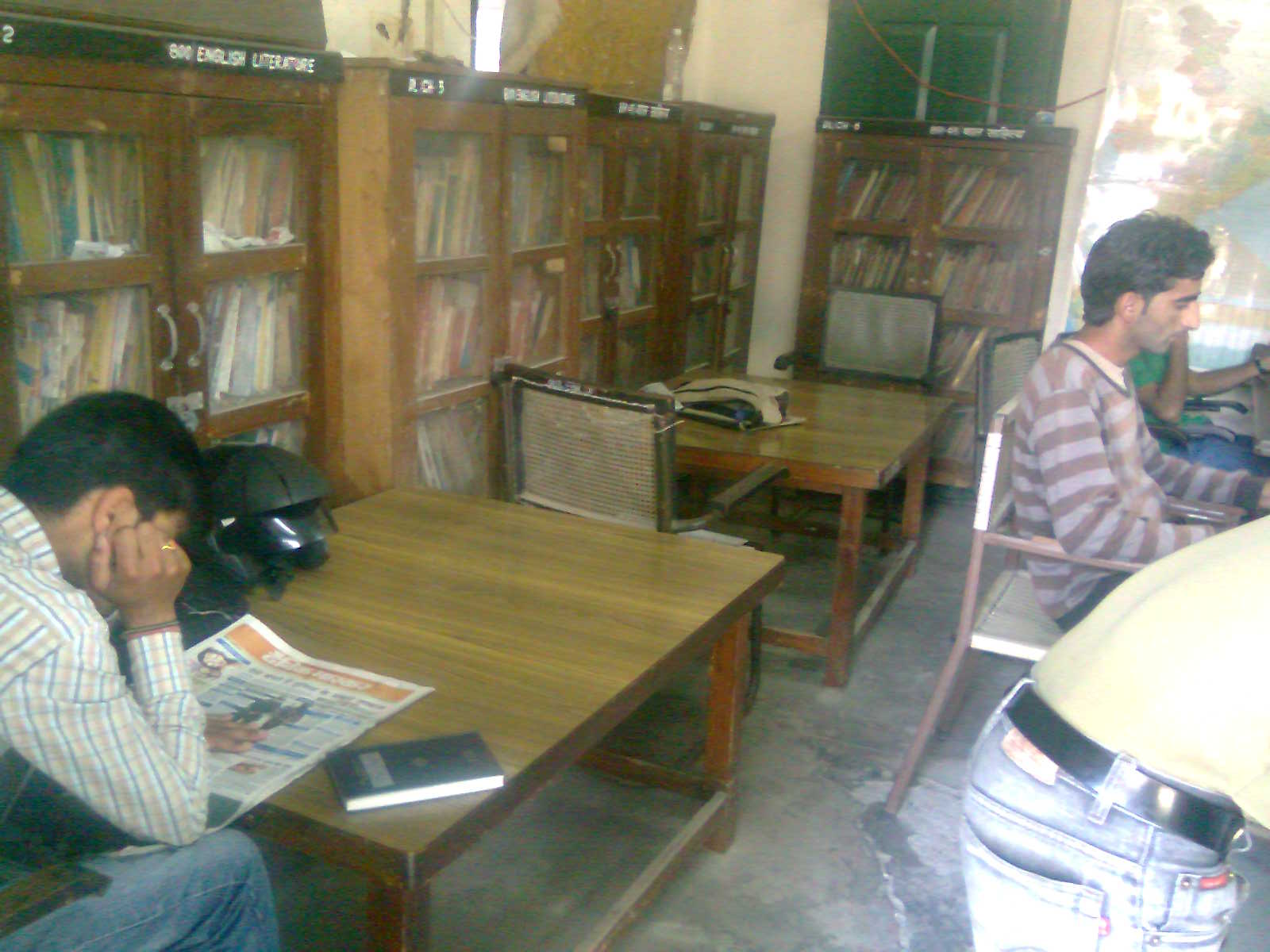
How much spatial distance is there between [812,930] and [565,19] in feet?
8.67

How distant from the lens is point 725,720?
2.10 meters

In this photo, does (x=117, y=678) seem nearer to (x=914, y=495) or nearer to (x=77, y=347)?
(x=77, y=347)

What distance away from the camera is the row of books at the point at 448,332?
2.50 meters

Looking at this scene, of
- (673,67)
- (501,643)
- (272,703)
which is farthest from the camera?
(673,67)

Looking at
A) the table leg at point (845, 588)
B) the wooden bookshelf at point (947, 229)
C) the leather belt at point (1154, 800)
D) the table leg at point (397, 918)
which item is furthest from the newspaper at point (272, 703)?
the wooden bookshelf at point (947, 229)

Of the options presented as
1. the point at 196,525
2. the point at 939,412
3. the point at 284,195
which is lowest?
the point at 939,412

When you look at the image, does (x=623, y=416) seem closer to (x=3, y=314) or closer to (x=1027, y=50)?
(x=3, y=314)

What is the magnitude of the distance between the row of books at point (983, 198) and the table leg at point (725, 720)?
2958 mm

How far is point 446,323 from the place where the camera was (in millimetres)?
2600

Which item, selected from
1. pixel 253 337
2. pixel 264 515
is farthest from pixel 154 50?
pixel 264 515

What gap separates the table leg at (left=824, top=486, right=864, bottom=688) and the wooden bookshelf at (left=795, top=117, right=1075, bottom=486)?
1.60 m

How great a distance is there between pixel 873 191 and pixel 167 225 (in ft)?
11.2

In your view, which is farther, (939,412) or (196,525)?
(939,412)

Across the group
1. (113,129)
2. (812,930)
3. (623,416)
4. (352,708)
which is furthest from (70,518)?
(812,930)
